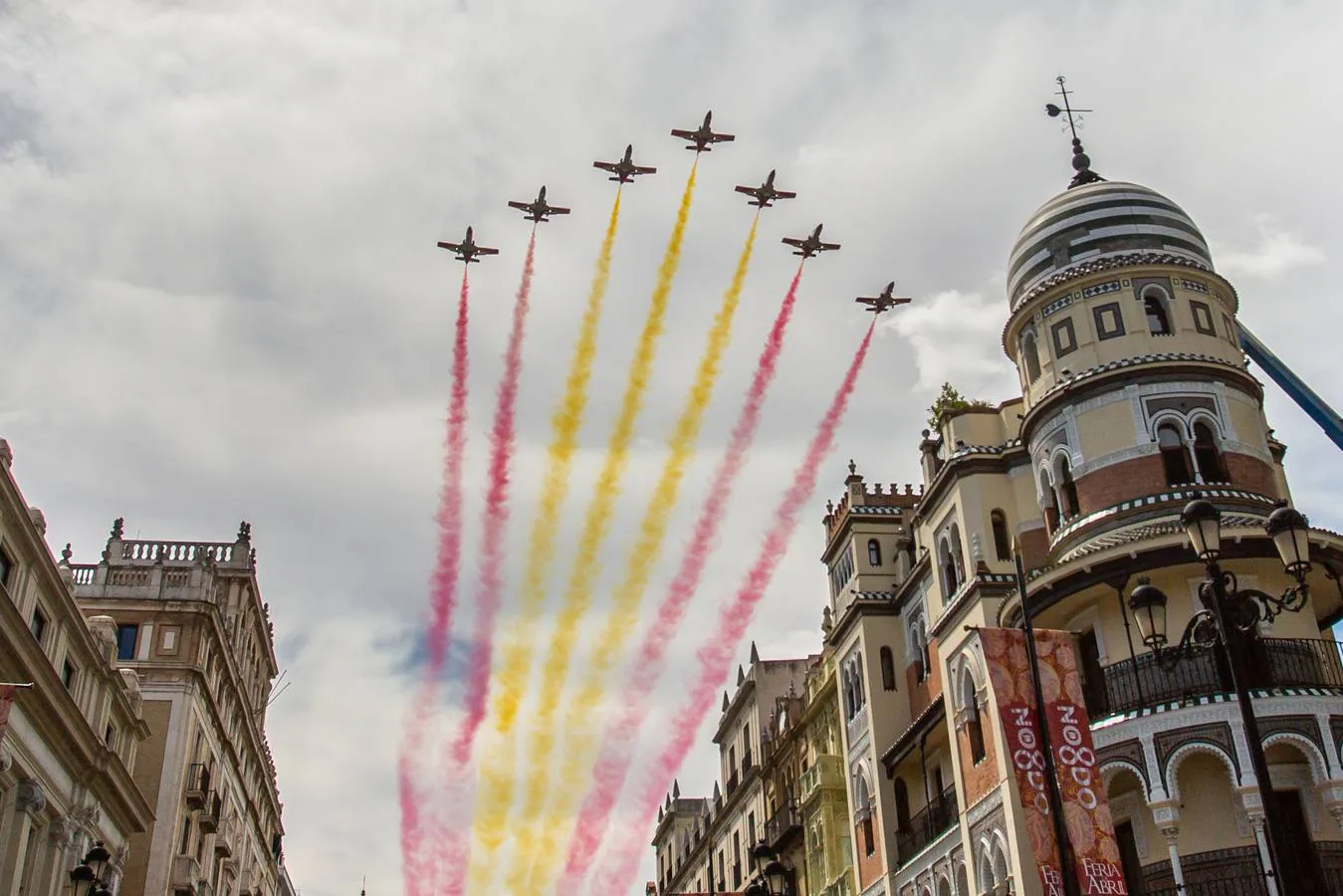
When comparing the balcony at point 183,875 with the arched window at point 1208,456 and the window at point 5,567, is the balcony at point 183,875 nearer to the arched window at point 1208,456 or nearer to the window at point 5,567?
the window at point 5,567

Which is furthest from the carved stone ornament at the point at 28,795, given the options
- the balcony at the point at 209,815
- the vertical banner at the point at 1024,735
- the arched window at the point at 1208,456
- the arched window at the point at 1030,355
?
the arched window at the point at 1208,456

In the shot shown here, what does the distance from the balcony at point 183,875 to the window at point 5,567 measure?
23.0m

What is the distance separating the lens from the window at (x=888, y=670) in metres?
52.6

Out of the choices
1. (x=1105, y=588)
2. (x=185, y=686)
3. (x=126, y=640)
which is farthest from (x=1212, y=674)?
(x=126, y=640)

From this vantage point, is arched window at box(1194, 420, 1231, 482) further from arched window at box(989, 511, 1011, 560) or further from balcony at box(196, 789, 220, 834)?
balcony at box(196, 789, 220, 834)

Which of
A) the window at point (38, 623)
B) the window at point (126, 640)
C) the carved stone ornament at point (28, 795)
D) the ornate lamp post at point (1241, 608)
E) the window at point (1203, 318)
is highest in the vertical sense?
the window at point (1203, 318)

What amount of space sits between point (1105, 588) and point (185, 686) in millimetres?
37000

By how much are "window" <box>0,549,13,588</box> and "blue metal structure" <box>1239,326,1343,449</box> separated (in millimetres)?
47101

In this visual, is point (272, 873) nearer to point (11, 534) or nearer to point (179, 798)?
point (179, 798)

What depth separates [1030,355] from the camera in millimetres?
48156

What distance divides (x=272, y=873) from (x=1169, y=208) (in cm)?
6759

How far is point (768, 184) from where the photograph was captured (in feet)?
218

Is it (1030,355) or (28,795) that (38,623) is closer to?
(28,795)

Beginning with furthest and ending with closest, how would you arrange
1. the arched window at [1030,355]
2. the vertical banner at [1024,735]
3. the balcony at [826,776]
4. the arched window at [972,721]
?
the balcony at [826,776]
the arched window at [1030,355]
the arched window at [972,721]
the vertical banner at [1024,735]
